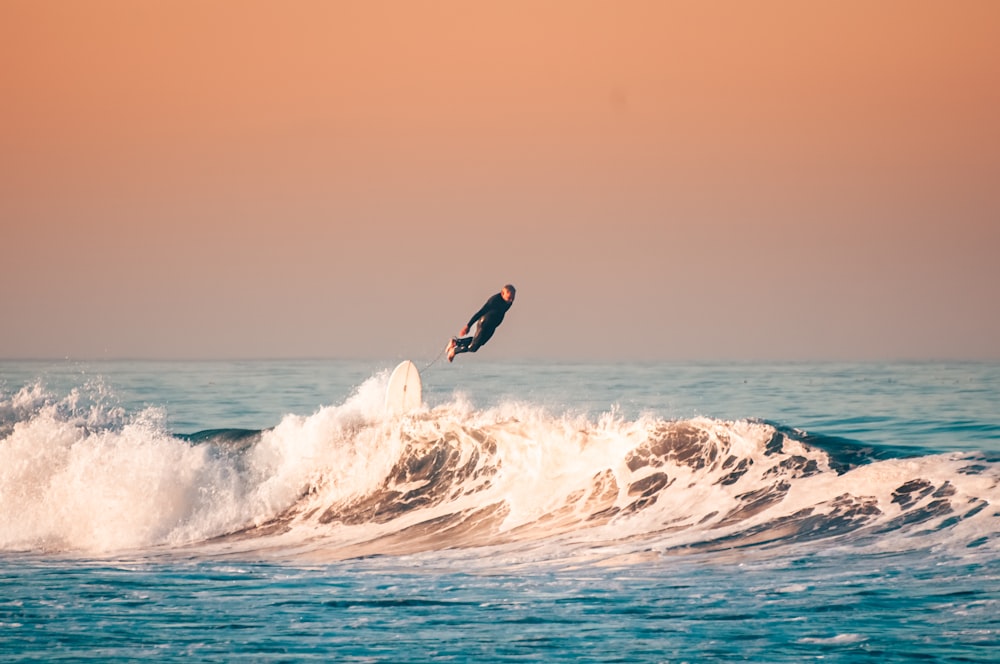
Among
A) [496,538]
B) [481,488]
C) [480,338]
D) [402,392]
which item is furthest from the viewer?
[402,392]

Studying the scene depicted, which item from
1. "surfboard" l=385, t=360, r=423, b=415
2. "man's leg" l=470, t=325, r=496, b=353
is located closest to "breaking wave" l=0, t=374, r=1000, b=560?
"surfboard" l=385, t=360, r=423, b=415

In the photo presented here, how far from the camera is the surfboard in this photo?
57.8 ft

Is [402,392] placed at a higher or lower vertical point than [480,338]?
lower

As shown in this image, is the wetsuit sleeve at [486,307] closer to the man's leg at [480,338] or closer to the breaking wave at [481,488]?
the man's leg at [480,338]

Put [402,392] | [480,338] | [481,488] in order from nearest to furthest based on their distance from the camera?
[481,488] → [480,338] → [402,392]

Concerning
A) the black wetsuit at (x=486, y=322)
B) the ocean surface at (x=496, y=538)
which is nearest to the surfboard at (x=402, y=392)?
the ocean surface at (x=496, y=538)

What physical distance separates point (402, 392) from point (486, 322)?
1882 mm

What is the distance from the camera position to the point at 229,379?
4138 cm

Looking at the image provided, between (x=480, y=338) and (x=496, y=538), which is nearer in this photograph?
(x=496, y=538)

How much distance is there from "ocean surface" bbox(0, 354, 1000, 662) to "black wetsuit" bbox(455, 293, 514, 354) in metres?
1.07

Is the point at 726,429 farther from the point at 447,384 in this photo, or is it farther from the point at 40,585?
the point at 447,384

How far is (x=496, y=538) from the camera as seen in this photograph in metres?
13.0

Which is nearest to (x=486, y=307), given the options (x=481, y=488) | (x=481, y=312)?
(x=481, y=312)

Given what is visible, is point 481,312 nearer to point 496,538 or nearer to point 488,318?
point 488,318
